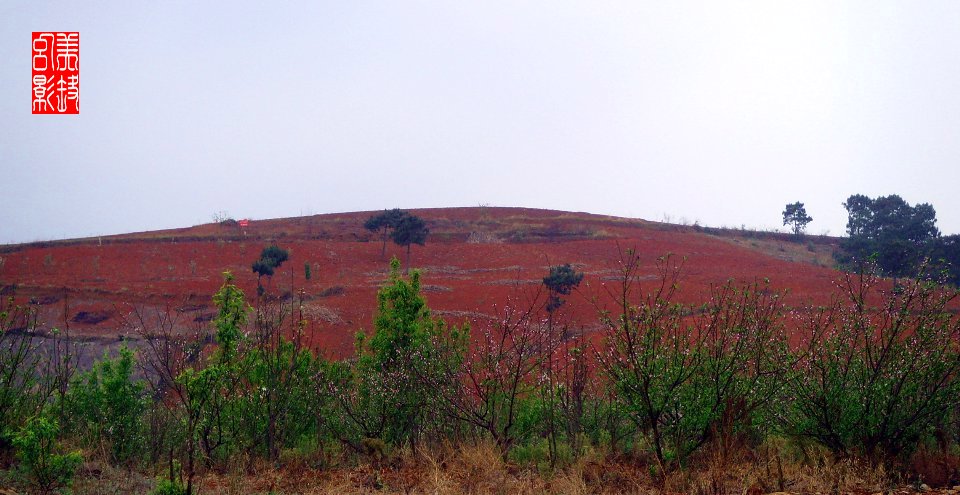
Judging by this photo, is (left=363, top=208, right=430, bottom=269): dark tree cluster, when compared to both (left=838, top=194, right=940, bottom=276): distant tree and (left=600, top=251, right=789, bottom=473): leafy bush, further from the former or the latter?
(left=600, top=251, right=789, bottom=473): leafy bush

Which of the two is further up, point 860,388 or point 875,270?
point 875,270

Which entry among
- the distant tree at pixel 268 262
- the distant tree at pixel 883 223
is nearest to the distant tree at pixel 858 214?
the distant tree at pixel 883 223

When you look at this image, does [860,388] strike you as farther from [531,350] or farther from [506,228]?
[506,228]

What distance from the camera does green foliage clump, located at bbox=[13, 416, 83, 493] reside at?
19.1 feet

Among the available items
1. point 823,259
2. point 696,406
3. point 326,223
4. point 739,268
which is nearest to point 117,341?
point 696,406

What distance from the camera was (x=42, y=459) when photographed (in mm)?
6184

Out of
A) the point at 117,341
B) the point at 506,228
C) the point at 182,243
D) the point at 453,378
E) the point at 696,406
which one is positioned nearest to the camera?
the point at 696,406

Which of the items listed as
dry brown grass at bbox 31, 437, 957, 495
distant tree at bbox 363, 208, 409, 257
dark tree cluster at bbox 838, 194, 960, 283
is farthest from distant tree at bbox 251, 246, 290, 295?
dark tree cluster at bbox 838, 194, 960, 283

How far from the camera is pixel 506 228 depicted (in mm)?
58688

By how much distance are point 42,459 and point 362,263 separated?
129ft

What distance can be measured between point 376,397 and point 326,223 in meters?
52.5

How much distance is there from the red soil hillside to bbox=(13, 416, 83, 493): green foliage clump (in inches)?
693

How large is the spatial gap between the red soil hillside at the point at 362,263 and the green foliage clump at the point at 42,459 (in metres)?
17.6

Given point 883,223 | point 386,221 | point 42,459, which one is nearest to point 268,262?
point 386,221
